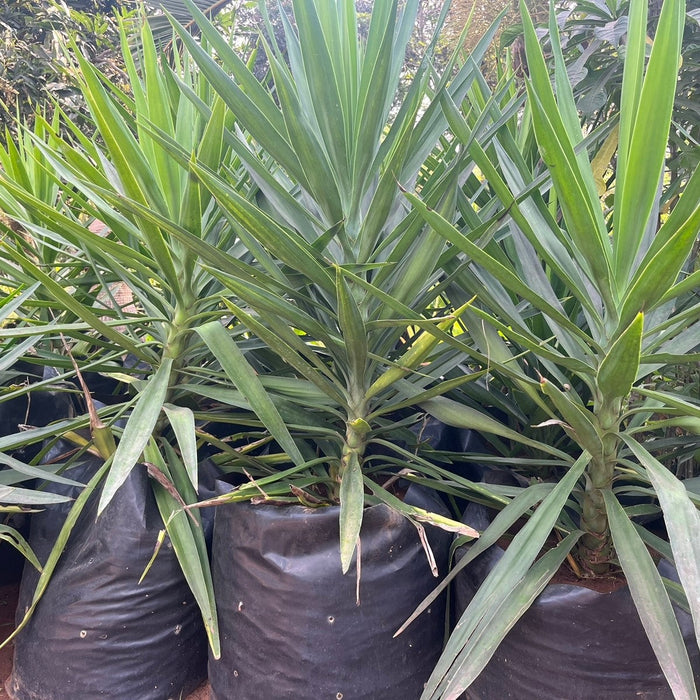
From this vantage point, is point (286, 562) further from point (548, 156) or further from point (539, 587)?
point (548, 156)

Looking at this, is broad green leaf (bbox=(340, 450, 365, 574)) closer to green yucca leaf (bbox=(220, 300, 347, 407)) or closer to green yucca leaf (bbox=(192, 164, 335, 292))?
green yucca leaf (bbox=(220, 300, 347, 407))

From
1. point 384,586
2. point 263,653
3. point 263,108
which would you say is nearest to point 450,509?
point 384,586

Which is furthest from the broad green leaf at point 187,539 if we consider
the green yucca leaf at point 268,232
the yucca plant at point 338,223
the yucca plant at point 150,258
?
the green yucca leaf at point 268,232

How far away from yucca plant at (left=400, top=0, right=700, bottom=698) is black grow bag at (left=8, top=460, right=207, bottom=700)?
48 centimetres

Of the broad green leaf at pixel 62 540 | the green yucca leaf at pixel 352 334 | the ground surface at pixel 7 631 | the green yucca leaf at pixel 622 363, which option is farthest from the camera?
the ground surface at pixel 7 631

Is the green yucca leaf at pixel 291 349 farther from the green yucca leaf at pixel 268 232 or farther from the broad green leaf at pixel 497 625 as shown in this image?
the broad green leaf at pixel 497 625

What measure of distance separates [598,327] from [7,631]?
1.24 m

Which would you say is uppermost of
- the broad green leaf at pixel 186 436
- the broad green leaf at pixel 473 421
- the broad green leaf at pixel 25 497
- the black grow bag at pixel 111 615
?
the broad green leaf at pixel 473 421

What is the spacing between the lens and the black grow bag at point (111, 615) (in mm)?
896

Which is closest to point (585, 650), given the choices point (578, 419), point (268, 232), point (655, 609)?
point (655, 609)

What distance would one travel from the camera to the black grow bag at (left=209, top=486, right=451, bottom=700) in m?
0.81

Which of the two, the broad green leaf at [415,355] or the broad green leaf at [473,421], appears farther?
the broad green leaf at [473,421]

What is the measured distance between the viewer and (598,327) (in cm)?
72

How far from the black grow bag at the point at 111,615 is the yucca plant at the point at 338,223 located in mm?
239
